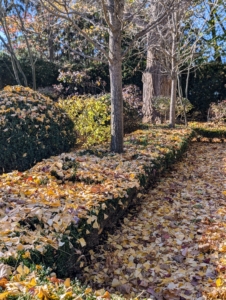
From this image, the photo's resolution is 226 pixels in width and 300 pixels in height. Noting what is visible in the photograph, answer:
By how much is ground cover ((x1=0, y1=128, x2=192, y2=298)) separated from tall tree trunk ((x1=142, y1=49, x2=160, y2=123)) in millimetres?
4771

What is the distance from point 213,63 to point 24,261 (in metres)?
10.2

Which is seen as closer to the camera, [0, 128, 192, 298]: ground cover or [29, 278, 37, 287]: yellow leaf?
[29, 278, 37, 287]: yellow leaf

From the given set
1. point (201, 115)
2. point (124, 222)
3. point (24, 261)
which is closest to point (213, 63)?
point (201, 115)

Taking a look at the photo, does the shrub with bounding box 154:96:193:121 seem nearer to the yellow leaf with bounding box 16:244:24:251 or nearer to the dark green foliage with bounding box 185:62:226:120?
the dark green foliage with bounding box 185:62:226:120

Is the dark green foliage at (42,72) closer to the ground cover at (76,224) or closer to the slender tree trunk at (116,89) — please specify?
the slender tree trunk at (116,89)

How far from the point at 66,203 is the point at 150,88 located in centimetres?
692

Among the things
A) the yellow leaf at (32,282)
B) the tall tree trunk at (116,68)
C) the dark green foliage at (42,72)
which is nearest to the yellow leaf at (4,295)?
the yellow leaf at (32,282)

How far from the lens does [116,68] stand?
4.33 meters

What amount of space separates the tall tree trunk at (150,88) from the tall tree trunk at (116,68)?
442 centimetres

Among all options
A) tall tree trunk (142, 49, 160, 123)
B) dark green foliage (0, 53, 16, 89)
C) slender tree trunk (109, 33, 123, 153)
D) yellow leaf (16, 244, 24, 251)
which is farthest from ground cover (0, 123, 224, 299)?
dark green foliage (0, 53, 16, 89)

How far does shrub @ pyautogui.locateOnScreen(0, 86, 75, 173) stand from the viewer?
395cm

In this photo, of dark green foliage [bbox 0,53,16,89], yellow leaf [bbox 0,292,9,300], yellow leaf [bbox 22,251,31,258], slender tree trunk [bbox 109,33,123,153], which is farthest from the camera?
dark green foliage [bbox 0,53,16,89]

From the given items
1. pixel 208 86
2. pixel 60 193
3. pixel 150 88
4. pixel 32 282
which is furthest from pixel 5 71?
pixel 32 282

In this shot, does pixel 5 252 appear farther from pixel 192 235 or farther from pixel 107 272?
pixel 192 235
